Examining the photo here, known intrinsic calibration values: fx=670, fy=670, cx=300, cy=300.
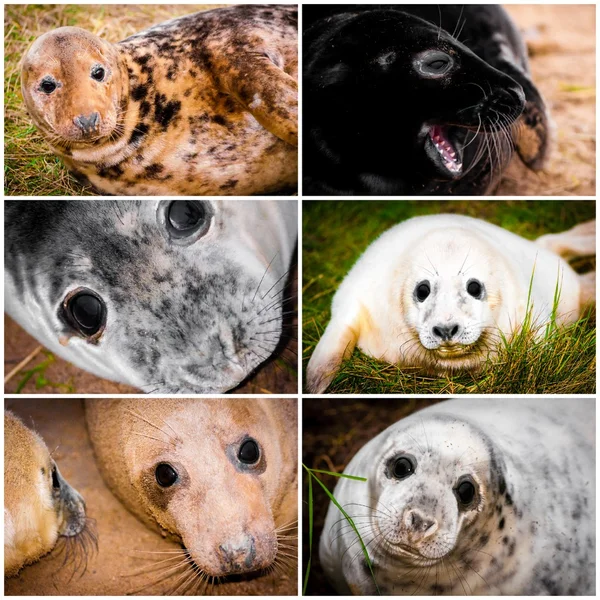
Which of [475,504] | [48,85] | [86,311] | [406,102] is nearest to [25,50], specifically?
[48,85]

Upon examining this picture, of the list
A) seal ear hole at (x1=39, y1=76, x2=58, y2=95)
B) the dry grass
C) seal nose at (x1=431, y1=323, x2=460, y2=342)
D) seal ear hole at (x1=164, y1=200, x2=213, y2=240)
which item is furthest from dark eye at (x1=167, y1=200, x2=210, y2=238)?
seal nose at (x1=431, y1=323, x2=460, y2=342)

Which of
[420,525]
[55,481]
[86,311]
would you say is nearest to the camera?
[420,525]

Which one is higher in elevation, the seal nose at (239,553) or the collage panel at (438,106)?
the collage panel at (438,106)

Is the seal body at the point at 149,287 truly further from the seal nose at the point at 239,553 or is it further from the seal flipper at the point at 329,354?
the seal nose at the point at 239,553

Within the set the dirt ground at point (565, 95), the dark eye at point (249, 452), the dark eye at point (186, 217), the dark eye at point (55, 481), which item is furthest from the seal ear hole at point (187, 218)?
the dirt ground at point (565, 95)

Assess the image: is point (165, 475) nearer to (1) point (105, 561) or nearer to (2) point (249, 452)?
(2) point (249, 452)

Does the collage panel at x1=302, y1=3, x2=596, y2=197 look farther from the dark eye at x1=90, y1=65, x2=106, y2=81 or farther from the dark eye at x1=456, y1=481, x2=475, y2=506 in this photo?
the dark eye at x1=456, y1=481, x2=475, y2=506

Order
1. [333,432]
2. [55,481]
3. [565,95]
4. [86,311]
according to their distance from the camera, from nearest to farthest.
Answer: [86,311] → [55,481] → [565,95] → [333,432]
